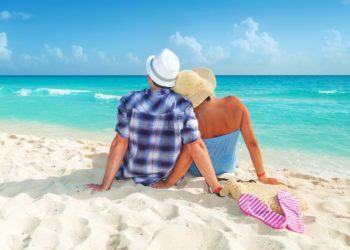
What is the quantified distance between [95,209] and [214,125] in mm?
1430

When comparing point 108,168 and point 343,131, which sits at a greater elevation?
point 108,168

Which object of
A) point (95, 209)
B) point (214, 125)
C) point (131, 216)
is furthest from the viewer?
point (214, 125)

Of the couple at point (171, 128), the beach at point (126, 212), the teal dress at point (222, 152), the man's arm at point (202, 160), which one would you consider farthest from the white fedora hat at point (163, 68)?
the beach at point (126, 212)

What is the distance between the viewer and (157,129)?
3076 millimetres

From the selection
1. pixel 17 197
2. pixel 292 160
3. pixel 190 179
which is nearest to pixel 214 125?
pixel 190 179

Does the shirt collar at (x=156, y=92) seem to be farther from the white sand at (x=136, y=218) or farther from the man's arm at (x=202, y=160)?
the white sand at (x=136, y=218)

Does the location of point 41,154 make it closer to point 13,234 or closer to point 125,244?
point 13,234

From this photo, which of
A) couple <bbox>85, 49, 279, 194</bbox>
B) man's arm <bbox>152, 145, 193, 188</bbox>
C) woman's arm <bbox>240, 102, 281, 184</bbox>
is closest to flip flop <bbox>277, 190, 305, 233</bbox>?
couple <bbox>85, 49, 279, 194</bbox>

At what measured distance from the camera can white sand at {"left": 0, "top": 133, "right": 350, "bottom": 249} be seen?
228 centimetres

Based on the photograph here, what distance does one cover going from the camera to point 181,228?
8.00 ft

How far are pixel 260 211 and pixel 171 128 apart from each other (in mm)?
1000

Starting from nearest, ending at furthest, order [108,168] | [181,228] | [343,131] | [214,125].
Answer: [181,228] < [108,168] < [214,125] < [343,131]

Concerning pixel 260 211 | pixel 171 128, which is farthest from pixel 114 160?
pixel 260 211

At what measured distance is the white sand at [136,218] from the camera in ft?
7.49
